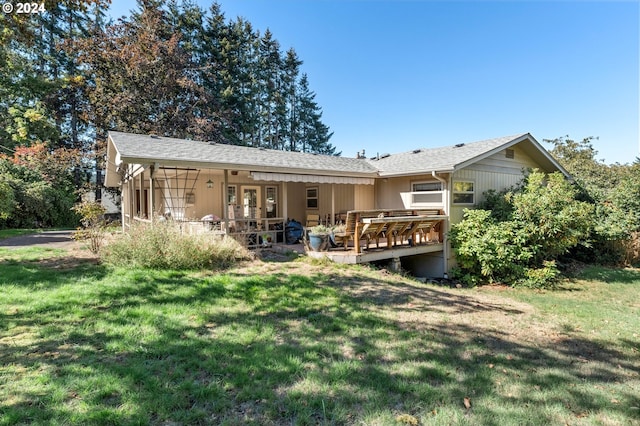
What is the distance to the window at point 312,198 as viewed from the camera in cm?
1423

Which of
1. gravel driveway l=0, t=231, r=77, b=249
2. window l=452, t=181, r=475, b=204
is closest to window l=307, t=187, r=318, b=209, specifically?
window l=452, t=181, r=475, b=204

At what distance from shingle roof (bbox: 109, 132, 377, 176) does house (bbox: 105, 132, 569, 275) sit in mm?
33

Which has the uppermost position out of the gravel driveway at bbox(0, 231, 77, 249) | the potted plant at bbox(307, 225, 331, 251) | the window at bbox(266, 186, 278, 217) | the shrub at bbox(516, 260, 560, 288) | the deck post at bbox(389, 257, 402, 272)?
the window at bbox(266, 186, 278, 217)

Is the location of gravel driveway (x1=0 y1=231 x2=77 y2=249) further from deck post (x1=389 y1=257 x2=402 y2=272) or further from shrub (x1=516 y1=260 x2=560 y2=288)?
shrub (x1=516 y1=260 x2=560 y2=288)

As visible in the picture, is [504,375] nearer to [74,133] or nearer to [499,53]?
[499,53]

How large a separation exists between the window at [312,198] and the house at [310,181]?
0.05 metres

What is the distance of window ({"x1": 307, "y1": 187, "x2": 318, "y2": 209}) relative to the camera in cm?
1423

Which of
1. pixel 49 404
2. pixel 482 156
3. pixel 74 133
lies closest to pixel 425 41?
pixel 482 156

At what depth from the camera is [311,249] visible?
30.3ft

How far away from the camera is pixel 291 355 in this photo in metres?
3.50

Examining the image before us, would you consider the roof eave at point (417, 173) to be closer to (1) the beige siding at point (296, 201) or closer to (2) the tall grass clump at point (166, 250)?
(1) the beige siding at point (296, 201)

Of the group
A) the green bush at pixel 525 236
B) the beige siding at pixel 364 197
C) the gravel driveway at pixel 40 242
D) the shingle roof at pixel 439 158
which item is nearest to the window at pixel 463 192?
the green bush at pixel 525 236

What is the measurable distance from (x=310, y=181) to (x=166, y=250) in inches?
209

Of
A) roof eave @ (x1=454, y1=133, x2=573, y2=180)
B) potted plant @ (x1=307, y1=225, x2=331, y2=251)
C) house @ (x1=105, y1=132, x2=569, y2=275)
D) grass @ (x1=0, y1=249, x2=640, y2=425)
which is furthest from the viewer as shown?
roof eave @ (x1=454, y1=133, x2=573, y2=180)
